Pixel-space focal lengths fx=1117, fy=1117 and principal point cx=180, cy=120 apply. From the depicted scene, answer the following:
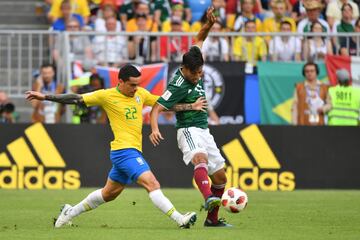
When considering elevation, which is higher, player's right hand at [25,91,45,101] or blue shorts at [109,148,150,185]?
player's right hand at [25,91,45,101]

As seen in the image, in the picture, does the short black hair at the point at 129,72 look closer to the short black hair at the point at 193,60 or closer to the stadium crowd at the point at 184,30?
the short black hair at the point at 193,60

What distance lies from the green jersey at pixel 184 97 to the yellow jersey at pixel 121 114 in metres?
0.41

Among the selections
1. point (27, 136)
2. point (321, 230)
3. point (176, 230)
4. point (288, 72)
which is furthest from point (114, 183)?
point (288, 72)

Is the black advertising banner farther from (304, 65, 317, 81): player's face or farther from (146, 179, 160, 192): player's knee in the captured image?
(146, 179, 160, 192): player's knee

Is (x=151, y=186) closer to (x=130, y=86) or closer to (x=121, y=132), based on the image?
(x=121, y=132)

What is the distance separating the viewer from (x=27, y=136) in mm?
22062

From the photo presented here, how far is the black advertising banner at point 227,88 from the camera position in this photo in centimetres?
2305

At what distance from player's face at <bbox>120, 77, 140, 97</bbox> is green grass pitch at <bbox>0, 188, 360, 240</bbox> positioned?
5.44ft

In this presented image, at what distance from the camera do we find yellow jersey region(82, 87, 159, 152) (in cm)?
1366

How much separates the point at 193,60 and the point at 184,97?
529 millimetres

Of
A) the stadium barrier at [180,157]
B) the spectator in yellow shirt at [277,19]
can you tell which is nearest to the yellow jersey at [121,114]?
the stadium barrier at [180,157]

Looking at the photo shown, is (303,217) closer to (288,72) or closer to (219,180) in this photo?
(219,180)

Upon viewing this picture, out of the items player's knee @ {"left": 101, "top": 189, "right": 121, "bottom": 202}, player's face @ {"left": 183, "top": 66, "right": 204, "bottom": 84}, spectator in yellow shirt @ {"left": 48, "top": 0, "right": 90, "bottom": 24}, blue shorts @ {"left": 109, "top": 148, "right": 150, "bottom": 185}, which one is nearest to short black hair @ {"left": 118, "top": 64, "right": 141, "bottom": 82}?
player's face @ {"left": 183, "top": 66, "right": 204, "bottom": 84}

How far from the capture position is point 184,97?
14.1m
